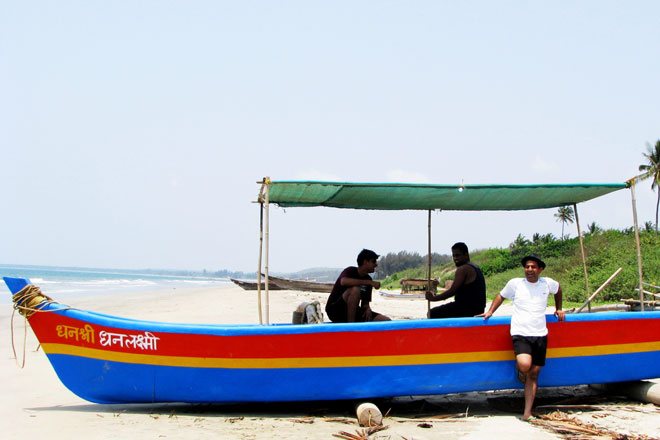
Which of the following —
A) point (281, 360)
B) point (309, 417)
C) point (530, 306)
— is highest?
point (530, 306)

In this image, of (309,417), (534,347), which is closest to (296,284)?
(309,417)

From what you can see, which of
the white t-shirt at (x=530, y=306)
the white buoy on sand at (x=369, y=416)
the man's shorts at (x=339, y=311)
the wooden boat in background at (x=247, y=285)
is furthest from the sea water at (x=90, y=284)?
the white t-shirt at (x=530, y=306)

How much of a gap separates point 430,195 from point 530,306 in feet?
5.15

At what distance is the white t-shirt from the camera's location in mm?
4375

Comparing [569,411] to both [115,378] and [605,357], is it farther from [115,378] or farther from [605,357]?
[115,378]

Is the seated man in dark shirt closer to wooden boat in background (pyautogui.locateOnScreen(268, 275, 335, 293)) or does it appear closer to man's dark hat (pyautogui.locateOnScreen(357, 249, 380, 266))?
man's dark hat (pyautogui.locateOnScreen(357, 249, 380, 266))

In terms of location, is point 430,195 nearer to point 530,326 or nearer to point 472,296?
point 472,296

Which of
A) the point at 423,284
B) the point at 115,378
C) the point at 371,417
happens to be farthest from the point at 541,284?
the point at 423,284

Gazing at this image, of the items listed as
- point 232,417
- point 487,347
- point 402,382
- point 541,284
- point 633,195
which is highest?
point 633,195

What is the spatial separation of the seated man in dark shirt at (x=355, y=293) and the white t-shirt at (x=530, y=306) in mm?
1103

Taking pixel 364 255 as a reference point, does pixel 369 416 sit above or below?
below

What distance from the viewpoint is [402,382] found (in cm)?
446

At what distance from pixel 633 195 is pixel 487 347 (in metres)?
2.12

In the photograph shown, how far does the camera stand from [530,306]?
4.38 m
